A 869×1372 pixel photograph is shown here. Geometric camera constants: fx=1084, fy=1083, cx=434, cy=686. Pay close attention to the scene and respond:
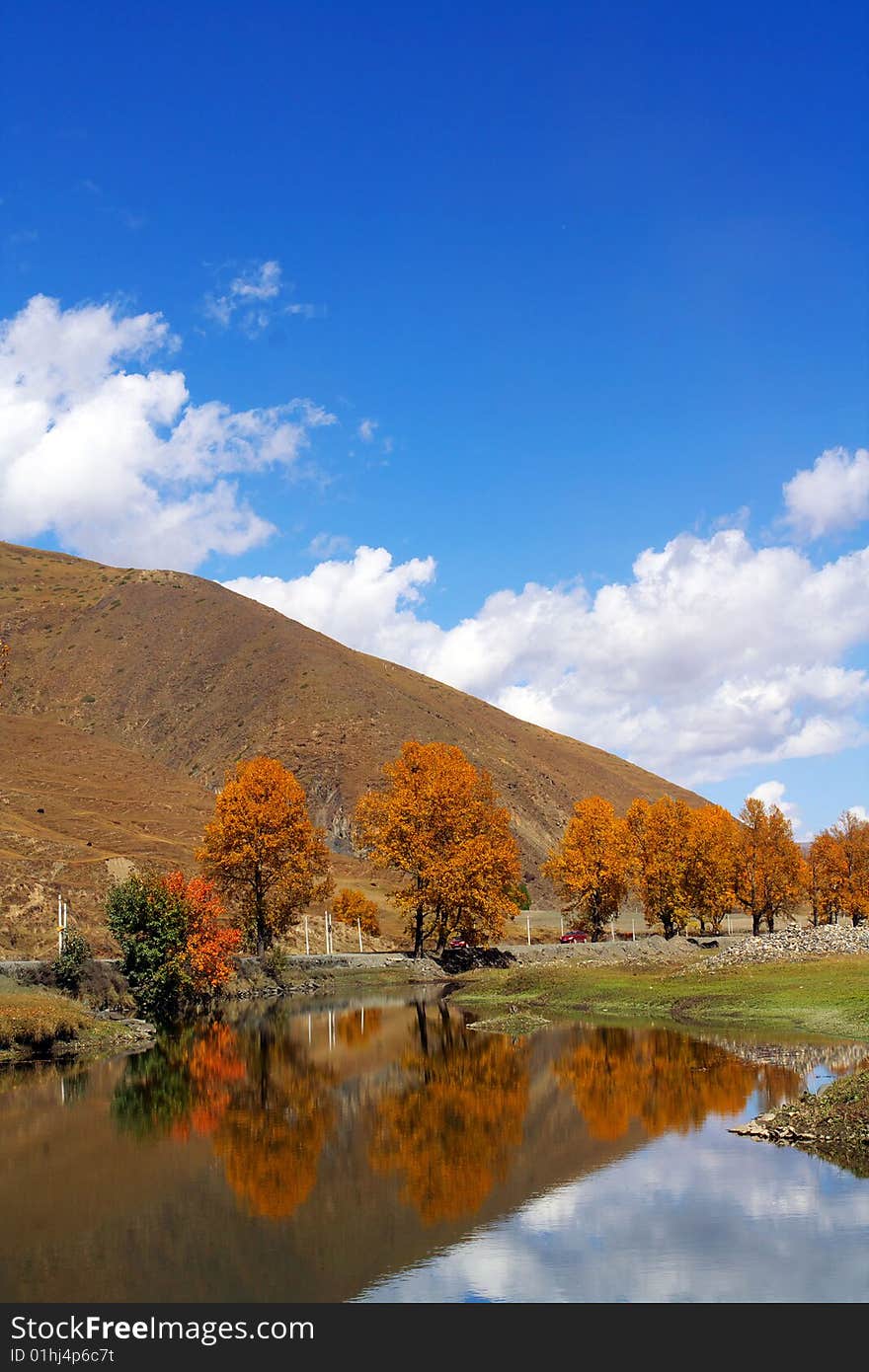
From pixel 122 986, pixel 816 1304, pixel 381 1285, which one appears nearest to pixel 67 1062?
pixel 122 986

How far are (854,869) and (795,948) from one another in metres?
54.6

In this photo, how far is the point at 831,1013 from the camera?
43.2 m

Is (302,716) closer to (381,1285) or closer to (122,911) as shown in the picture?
(122,911)

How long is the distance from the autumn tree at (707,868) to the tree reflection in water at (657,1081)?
59.1 meters

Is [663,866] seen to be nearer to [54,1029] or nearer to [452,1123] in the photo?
[54,1029]

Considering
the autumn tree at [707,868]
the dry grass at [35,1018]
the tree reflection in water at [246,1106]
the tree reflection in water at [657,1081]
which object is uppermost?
the autumn tree at [707,868]

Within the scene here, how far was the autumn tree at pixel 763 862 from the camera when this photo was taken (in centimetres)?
10700

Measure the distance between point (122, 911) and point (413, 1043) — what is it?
690 inches

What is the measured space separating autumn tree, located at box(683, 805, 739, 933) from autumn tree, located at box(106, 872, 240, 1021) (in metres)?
53.4

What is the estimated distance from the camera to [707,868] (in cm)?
10081

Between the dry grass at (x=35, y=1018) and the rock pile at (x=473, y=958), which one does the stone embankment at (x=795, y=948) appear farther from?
the dry grass at (x=35, y=1018)


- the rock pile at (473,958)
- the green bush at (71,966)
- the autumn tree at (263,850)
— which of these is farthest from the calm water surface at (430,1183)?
the rock pile at (473,958)

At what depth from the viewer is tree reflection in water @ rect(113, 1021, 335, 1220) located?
23312 mm

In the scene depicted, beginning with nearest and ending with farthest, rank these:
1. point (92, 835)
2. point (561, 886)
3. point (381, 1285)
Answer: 1. point (381, 1285)
2. point (561, 886)
3. point (92, 835)
